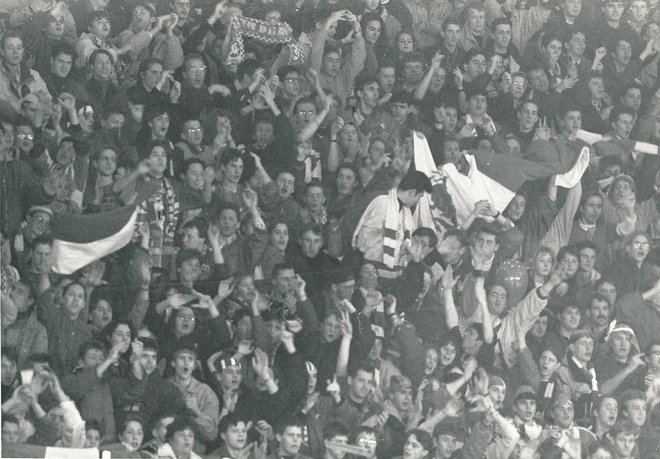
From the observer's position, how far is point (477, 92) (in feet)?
27.0

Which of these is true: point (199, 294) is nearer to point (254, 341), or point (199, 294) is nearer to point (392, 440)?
point (254, 341)

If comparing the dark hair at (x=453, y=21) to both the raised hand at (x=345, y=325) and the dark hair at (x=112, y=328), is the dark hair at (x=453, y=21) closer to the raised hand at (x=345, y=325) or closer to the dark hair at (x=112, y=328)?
the raised hand at (x=345, y=325)

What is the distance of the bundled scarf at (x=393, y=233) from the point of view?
810 cm

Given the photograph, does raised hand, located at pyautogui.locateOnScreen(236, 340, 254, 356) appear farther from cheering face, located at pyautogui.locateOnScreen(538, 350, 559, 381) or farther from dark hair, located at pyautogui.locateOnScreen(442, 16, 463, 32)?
dark hair, located at pyautogui.locateOnScreen(442, 16, 463, 32)

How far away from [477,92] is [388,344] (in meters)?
1.67

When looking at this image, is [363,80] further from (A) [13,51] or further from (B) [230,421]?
(B) [230,421]

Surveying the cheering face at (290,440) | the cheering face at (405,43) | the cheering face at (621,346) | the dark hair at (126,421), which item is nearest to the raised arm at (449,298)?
the cheering face at (621,346)

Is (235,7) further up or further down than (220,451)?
further up

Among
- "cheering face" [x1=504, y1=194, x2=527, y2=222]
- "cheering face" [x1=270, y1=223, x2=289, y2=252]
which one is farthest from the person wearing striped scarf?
"cheering face" [x1=504, y1=194, x2=527, y2=222]

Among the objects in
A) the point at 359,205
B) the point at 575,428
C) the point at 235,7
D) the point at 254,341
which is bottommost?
the point at 575,428

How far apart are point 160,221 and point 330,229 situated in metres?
1.04

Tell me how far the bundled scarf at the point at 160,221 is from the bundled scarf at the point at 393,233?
50.8 inches

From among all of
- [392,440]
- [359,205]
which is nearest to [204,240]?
[359,205]

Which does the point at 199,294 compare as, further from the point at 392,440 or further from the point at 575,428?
the point at 575,428
